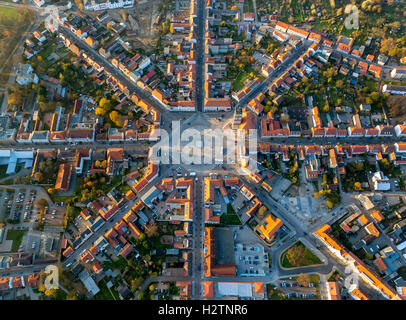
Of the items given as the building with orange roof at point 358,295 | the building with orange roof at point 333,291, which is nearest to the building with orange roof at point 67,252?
the building with orange roof at point 333,291

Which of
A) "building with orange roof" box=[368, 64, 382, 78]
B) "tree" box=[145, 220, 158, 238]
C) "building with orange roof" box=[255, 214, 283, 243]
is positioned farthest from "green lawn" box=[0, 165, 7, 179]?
"building with orange roof" box=[368, 64, 382, 78]

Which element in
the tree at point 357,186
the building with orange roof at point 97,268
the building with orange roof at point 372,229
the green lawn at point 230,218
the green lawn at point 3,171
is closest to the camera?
the building with orange roof at point 97,268

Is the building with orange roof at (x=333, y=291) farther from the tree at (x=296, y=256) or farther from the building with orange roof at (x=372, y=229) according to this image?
the building with orange roof at (x=372, y=229)

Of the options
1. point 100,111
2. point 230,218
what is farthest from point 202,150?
point 100,111

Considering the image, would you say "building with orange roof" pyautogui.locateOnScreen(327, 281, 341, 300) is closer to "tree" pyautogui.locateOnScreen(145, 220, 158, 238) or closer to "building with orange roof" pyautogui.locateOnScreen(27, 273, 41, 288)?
"tree" pyautogui.locateOnScreen(145, 220, 158, 238)

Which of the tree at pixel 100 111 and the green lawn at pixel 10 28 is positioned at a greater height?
the green lawn at pixel 10 28

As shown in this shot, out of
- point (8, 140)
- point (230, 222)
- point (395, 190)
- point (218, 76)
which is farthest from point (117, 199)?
point (395, 190)

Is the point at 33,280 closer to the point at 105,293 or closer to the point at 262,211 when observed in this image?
the point at 105,293

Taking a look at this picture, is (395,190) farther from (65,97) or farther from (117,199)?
(65,97)
